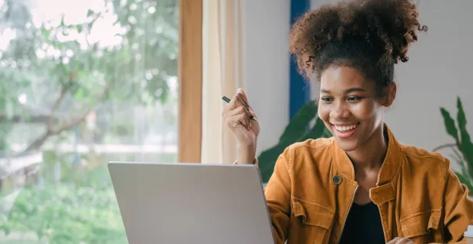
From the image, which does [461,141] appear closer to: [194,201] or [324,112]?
[324,112]

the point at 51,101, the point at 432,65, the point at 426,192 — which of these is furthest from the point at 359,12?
the point at 432,65

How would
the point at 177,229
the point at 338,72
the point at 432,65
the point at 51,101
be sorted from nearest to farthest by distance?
the point at 177,229 → the point at 338,72 → the point at 51,101 → the point at 432,65

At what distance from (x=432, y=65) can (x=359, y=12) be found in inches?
57.8

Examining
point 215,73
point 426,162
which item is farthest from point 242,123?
point 215,73

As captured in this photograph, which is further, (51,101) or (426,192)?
(51,101)

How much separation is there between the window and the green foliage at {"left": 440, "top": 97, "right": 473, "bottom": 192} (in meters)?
1.11

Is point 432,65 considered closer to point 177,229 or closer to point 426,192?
point 426,192

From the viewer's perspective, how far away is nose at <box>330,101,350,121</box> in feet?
4.58

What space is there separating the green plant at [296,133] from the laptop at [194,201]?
1364 mm

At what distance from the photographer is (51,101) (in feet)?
7.30

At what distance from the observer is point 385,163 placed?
1.46 meters

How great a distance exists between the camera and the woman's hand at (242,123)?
1.52 metres

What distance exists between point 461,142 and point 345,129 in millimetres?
1463

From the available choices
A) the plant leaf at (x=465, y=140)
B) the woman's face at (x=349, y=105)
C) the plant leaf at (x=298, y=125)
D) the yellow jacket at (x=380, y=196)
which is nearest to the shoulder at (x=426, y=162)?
the yellow jacket at (x=380, y=196)
